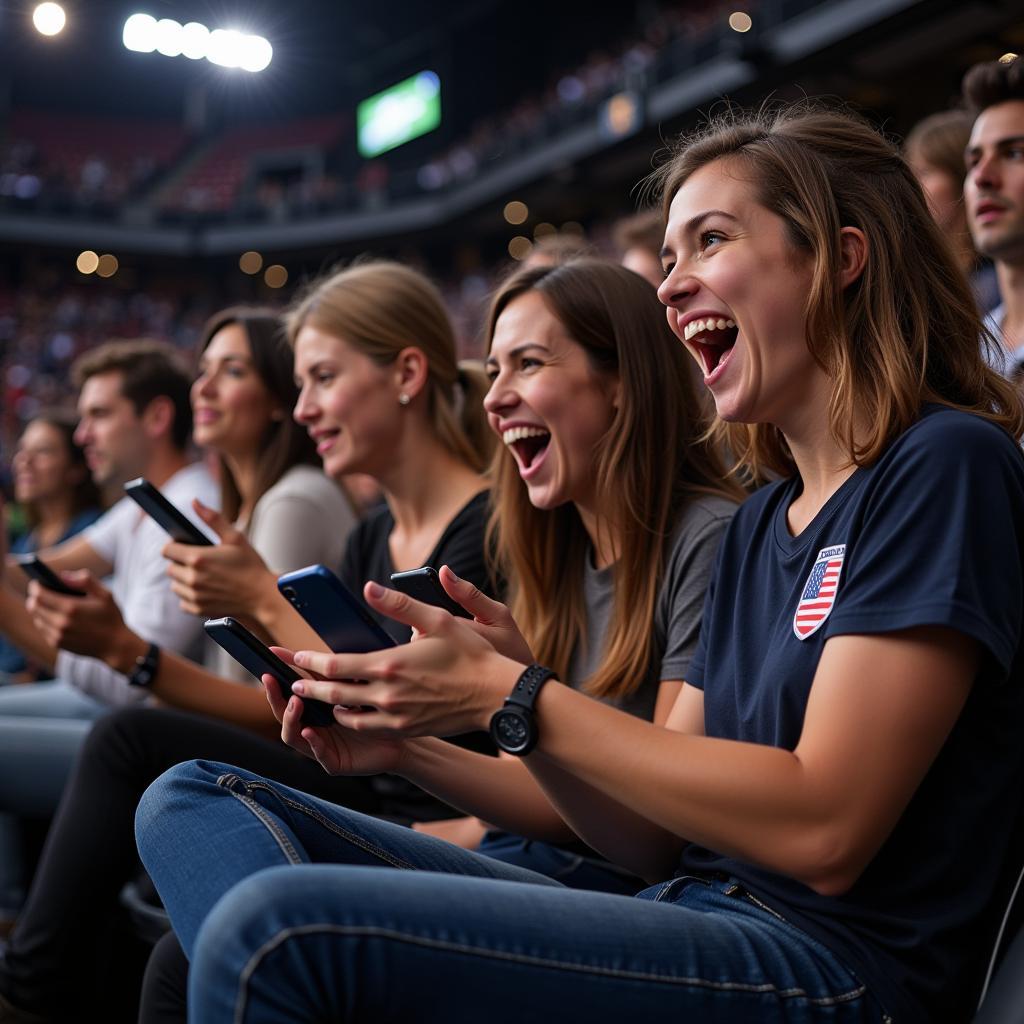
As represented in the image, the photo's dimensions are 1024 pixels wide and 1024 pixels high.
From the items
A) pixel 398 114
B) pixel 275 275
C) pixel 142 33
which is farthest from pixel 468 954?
pixel 275 275

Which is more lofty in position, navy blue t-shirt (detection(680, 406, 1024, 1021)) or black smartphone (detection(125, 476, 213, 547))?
black smartphone (detection(125, 476, 213, 547))

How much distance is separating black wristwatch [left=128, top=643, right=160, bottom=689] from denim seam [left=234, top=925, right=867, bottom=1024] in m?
1.33

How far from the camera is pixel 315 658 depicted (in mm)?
1014

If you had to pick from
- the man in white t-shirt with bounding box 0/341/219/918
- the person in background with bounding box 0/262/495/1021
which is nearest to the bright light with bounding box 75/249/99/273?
the man in white t-shirt with bounding box 0/341/219/918

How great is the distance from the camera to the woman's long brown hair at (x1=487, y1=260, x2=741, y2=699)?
153 centimetres

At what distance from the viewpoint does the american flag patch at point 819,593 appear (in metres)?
1.00

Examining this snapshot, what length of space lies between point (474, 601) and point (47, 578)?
47.9 inches

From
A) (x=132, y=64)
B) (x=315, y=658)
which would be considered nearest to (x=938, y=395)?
(x=315, y=658)

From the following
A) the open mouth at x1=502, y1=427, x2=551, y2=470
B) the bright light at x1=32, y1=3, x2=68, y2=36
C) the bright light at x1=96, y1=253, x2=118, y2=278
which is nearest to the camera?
the open mouth at x1=502, y1=427, x2=551, y2=470

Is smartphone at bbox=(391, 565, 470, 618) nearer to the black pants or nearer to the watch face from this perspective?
the watch face

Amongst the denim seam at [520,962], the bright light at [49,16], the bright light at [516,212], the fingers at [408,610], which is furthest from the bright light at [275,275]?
the denim seam at [520,962]

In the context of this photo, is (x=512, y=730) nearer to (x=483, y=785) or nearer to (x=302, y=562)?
(x=483, y=785)

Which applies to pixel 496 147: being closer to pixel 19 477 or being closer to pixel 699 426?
pixel 19 477

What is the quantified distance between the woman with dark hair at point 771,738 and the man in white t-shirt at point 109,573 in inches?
47.5
